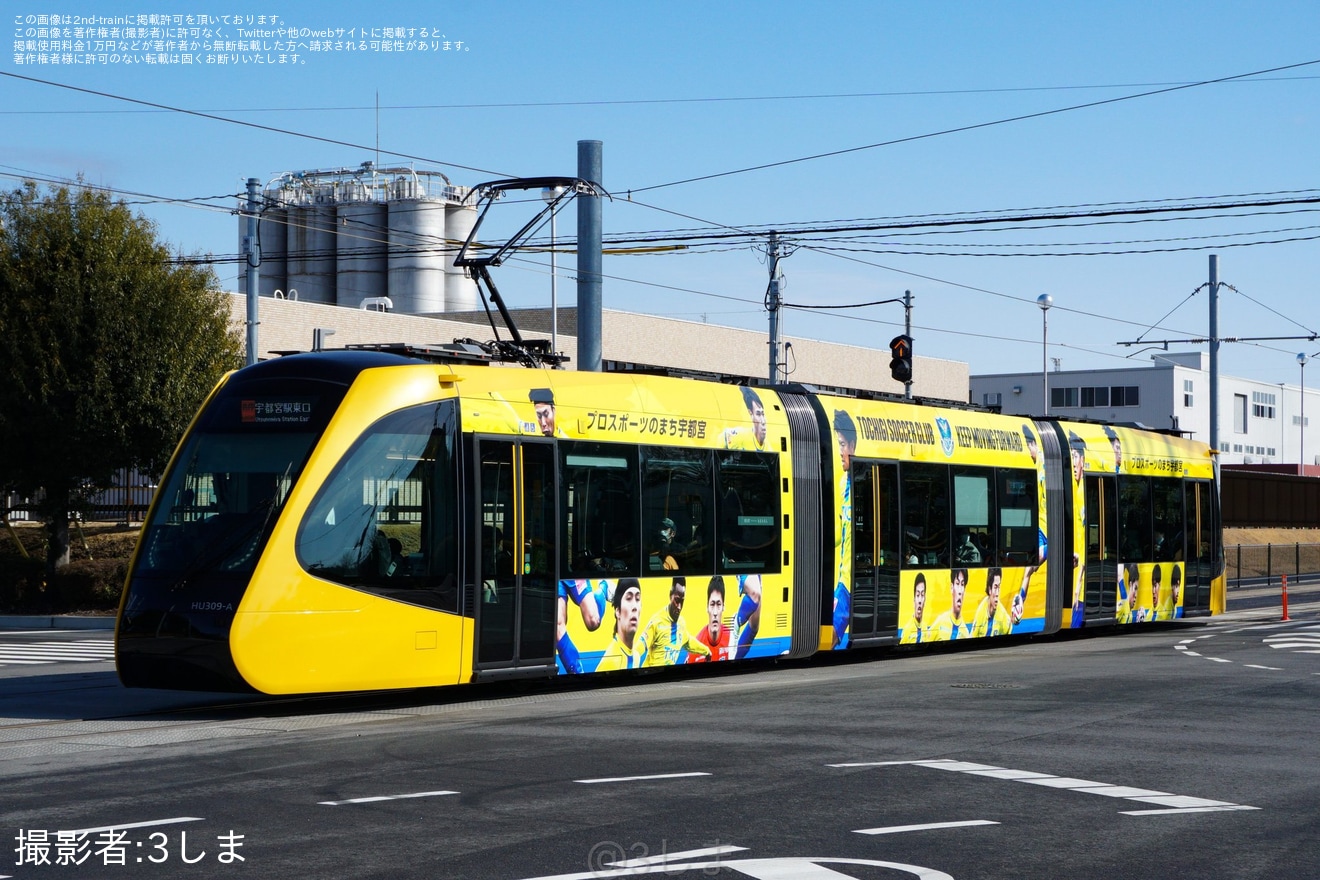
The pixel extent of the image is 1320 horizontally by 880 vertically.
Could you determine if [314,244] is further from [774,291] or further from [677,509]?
[677,509]

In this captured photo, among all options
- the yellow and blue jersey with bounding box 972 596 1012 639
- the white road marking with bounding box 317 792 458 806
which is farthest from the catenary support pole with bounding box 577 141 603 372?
the white road marking with bounding box 317 792 458 806

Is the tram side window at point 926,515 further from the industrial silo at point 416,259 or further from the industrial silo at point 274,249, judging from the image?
the industrial silo at point 274,249

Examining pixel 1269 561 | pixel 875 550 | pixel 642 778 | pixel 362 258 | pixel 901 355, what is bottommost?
pixel 1269 561

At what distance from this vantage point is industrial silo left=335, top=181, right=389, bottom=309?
72688mm

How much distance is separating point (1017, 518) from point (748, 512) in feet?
21.3

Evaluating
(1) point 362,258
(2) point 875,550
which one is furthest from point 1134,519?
(1) point 362,258

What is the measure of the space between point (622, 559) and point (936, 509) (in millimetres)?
6382

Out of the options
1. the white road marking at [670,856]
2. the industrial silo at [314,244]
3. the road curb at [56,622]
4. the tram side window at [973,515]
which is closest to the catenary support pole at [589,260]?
the tram side window at [973,515]

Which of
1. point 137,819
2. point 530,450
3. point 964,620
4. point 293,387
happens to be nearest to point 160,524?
point 293,387

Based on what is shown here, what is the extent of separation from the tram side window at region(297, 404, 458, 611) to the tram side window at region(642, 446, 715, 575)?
2.89 metres

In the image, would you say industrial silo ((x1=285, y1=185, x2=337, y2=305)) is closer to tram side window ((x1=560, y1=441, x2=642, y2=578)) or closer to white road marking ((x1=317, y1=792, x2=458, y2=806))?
tram side window ((x1=560, y1=441, x2=642, y2=578))

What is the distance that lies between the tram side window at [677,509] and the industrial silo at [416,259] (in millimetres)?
54830

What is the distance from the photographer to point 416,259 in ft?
238

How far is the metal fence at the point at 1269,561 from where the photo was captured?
50.4 metres
